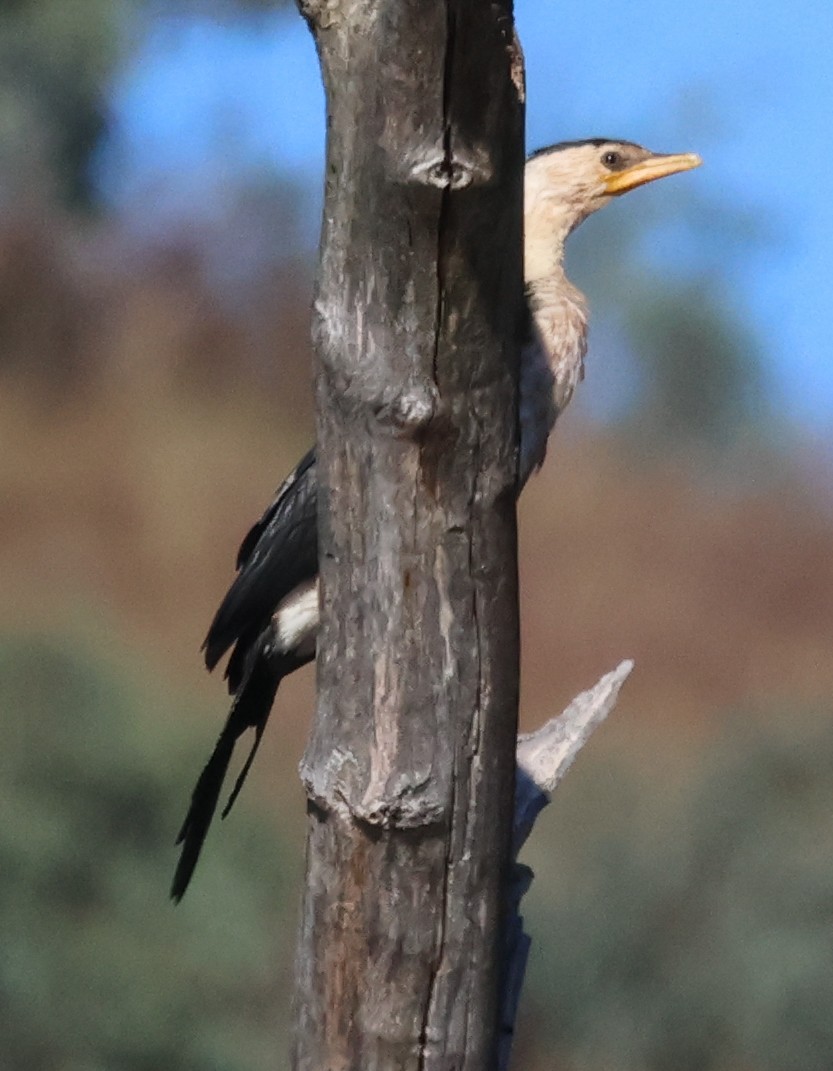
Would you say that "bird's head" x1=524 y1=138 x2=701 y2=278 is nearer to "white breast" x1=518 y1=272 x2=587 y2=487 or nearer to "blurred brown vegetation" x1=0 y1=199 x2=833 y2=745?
"white breast" x1=518 y1=272 x2=587 y2=487

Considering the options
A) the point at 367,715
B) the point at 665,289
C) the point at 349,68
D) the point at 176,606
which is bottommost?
the point at 367,715

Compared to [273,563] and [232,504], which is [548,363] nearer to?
[273,563]

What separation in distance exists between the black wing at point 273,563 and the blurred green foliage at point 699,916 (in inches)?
43.0

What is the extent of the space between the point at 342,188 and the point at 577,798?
1.80m

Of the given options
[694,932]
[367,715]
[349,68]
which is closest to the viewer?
[349,68]

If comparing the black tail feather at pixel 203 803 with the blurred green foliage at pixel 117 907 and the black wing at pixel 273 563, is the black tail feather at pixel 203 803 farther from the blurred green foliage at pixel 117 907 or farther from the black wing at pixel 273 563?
the blurred green foliage at pixel 117 907

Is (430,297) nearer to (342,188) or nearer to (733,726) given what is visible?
(342,188)

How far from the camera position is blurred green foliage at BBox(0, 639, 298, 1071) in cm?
266

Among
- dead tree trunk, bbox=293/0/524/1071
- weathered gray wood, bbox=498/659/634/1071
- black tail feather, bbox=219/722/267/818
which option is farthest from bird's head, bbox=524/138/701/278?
dead tree trunk, bbox=293/0/524/1071

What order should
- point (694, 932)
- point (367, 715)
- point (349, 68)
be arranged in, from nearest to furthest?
point (349, 68)
point (367, 715)
point (694, 932)

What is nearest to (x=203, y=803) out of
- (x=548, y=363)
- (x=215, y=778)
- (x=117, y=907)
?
(x=215, y=778)

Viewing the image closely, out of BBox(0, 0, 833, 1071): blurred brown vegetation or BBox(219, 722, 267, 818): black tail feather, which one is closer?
BBox(219, 722, 267, 818): black tail feather

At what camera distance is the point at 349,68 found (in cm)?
101

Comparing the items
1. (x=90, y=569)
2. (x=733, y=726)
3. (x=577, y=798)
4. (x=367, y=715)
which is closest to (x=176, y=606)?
(x=90, y=569)
